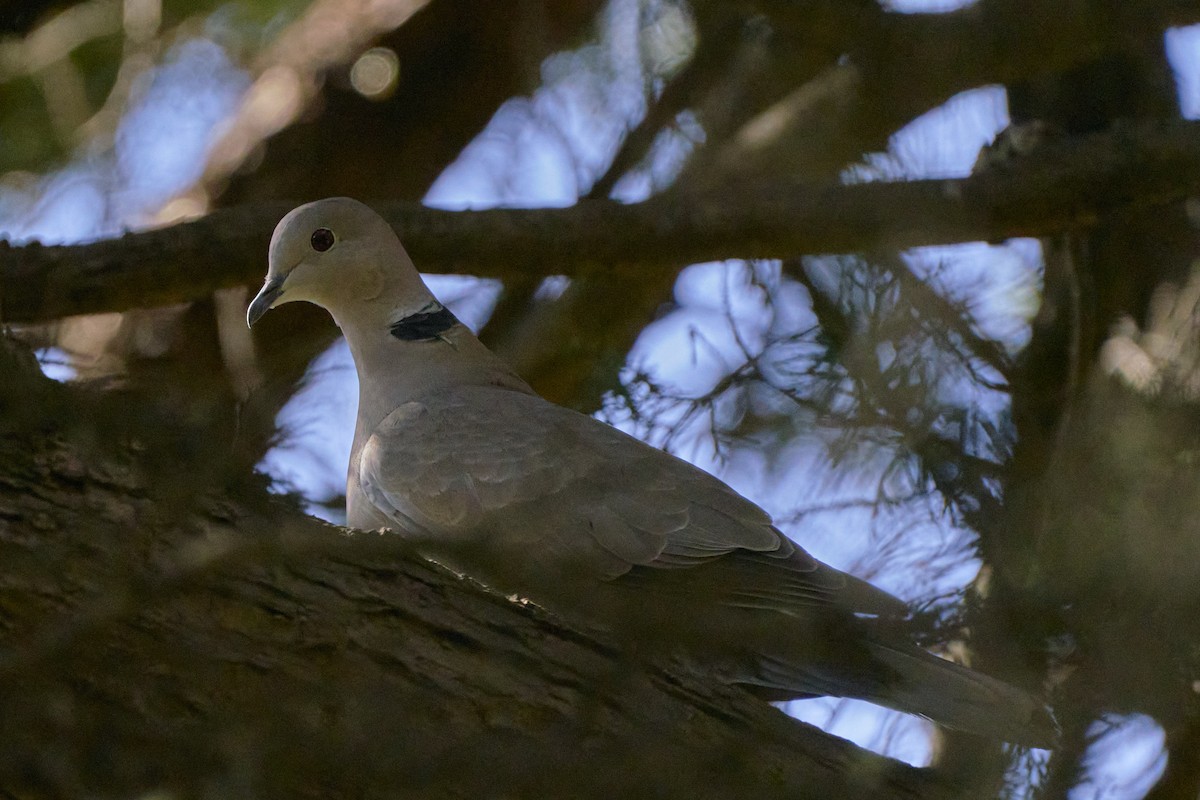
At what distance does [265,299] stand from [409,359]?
44 cm

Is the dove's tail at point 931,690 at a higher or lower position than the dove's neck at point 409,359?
lower

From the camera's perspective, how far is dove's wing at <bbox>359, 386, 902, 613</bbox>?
3158 mm

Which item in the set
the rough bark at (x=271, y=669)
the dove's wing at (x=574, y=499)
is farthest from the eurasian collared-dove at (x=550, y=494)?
the rough bark at (x=271, y=669)

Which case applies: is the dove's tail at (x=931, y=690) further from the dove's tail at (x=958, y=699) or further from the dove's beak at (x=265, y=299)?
the dove's beak at (x=265, y=299)

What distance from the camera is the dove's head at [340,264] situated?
391 cm

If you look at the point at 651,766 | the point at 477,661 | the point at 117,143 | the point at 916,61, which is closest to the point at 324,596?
the point at 477,661

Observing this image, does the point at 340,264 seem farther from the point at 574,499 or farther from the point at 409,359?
the point at 574,499

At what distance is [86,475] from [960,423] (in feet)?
5.35

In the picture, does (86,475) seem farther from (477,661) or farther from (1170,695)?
(1170,695)

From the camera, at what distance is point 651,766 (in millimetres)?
1985

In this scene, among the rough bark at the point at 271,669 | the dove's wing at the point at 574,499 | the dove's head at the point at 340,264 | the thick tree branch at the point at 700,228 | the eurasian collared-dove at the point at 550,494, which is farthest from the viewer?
the dove's head at the point at 340,264

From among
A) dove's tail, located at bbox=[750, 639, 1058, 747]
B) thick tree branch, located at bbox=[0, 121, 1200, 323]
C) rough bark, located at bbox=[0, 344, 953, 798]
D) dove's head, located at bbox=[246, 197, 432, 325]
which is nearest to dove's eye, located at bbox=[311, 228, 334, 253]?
dove's head, located at bbox=[246, 197, 432, 325]

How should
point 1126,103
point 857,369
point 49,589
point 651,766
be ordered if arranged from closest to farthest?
1. point 651,766
2. point 49,589
3. point 857,369
4. point 1126,103

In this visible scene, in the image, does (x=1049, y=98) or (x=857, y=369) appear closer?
(x=857, y=369)
